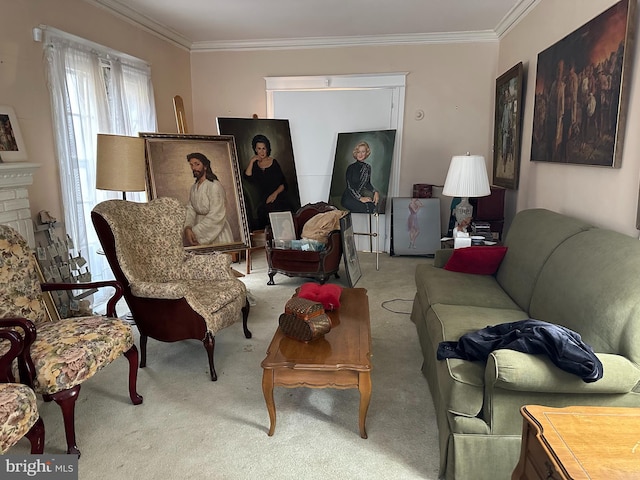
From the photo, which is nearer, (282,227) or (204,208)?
(204,208)

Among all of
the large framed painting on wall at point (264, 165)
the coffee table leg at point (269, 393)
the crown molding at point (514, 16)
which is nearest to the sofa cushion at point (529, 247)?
the coffee table leg at point (269, 393)

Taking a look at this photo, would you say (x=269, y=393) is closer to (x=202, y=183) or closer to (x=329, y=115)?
(x=202, y=183)

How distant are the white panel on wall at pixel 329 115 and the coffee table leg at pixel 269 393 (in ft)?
12.9

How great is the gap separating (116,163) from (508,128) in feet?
12.3

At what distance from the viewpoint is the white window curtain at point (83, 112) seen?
348cm

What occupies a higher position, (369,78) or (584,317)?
(369,78)

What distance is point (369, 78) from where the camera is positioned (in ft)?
18.3

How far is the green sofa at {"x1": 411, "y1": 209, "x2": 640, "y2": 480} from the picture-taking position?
164 centimetres

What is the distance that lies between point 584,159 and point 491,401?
1.92 meters

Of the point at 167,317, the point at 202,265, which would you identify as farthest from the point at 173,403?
the point at 202,265

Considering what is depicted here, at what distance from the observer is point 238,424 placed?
7.50 feet

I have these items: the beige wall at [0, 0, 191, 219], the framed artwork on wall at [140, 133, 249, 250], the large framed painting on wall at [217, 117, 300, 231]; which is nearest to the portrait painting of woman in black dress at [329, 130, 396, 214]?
the large framed painting on wall at [217, 117, 300, 231]

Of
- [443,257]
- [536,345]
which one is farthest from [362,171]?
[536,345]

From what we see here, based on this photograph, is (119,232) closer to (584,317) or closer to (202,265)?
(202,265)
